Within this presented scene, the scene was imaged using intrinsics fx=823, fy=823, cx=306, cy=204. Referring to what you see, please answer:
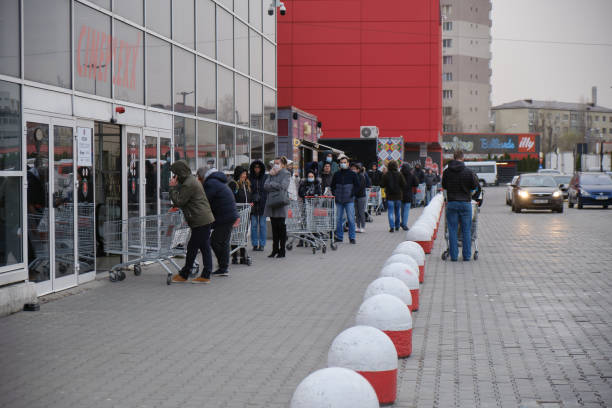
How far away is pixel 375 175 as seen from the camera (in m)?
30.7

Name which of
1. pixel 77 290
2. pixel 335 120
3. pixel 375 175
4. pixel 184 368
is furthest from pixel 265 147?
pixel 335 120

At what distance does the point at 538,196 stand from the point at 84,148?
2369 centimetres

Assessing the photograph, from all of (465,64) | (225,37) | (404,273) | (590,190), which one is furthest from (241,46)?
(465,64)

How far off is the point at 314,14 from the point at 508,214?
23.4 metres

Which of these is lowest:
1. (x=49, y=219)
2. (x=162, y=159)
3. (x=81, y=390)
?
(x=81, y=390)

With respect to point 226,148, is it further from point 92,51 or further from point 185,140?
point 92,51

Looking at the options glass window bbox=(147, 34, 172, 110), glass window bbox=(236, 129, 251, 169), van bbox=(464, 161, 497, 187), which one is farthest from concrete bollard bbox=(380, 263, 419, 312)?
van bbox=(464, 161, 497, 187)

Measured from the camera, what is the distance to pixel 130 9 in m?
14.0

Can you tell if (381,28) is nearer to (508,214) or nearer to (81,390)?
(508,214)

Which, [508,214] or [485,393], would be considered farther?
[508,214]

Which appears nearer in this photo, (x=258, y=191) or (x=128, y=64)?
(x=128, y=64)

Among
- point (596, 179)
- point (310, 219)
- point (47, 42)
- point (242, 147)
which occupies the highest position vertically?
point (47, 42)

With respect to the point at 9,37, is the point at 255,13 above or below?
above

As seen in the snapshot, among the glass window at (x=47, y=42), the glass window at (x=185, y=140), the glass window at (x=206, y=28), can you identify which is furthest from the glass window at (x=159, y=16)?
the glass window at (x=47, y=42)
